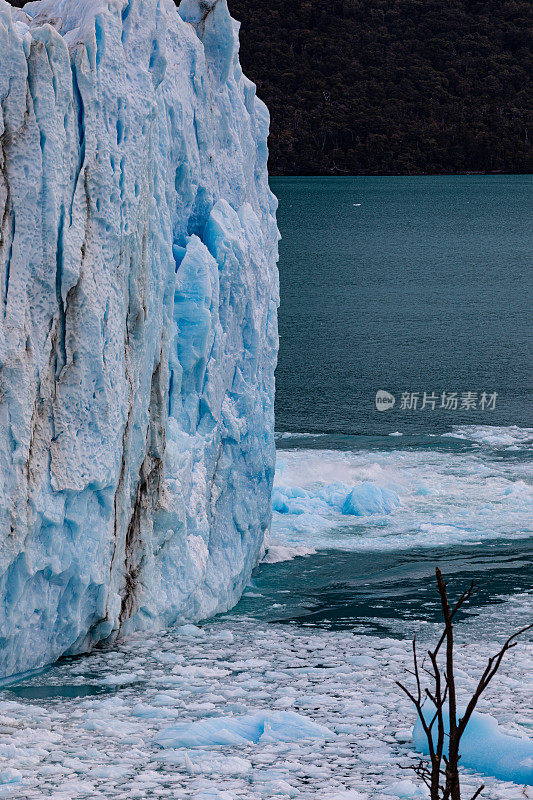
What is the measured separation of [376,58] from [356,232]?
148 feet

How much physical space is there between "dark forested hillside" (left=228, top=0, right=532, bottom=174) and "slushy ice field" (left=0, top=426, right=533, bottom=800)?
319 ft

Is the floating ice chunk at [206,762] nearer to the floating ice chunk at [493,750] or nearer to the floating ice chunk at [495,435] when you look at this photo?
the floating ice chunk at [493,750]

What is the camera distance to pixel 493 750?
7508 millimetres

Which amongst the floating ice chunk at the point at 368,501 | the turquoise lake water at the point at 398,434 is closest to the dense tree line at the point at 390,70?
the turquoise lake water at the point at 398,434

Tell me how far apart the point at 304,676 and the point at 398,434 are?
1262 cm

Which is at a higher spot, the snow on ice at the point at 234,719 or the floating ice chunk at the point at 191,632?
the snow on ice at the point at 234,719

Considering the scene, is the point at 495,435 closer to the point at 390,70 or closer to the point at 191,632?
the point at 191,632

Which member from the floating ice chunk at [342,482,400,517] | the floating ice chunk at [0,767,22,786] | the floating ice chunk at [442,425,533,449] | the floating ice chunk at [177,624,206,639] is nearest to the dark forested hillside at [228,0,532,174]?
the floating ice chunk at [442,425,533,449]

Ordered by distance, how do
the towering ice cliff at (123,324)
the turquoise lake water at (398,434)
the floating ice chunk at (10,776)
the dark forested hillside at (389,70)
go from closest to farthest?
the floating ice chunk at (10,776) → the towering ice cliff at (123,324) → the turquoise lake water at (398,434) → the dark forested hillside at (389,70)

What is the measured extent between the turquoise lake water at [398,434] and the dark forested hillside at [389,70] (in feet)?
176

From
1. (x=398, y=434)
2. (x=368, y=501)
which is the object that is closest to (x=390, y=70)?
(x=398, y=434)

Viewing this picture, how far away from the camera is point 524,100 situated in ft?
358

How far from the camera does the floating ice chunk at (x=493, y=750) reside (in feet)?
24.0

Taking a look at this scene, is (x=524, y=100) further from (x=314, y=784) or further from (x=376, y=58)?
(x=314, y=784)
